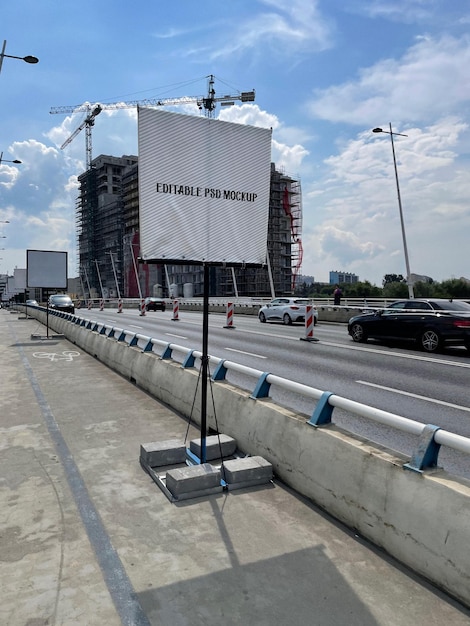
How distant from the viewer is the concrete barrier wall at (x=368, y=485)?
2932mm

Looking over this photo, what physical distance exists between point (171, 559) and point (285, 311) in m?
23.8

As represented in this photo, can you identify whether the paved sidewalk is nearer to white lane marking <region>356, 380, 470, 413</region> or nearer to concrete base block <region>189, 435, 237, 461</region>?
concrete base block <region>189, 435, 237, 461</region>

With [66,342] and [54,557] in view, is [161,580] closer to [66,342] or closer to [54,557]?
[54,557]

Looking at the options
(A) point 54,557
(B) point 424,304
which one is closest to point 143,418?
(A) point 54,557

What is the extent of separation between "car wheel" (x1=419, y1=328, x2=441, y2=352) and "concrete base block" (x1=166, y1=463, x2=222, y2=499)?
11.7 meters

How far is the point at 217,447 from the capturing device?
5.26m

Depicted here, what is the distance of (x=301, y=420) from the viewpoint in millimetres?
4555

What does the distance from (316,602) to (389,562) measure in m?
0.72

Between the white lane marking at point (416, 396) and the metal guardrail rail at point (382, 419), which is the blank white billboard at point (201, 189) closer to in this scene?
the metal guardrail rail at point (382, 419)

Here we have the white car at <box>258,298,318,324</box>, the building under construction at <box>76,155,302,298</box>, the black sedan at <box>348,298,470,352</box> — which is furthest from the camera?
the building under construction at <box>76,155,302,298</box>

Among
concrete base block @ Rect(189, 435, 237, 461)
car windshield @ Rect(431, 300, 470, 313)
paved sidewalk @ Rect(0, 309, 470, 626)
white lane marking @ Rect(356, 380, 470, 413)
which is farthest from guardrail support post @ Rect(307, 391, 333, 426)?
car windshield @ Rect(431, 300, 470, 313)

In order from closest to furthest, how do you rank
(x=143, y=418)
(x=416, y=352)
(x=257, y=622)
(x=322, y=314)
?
(x=257, y=622) < (x=143, y=418) < (x=416, y=352) < (x=322, y=314)

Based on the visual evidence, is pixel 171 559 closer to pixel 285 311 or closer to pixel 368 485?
pixel 368 485

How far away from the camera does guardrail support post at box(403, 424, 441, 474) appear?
3297 millimetres
